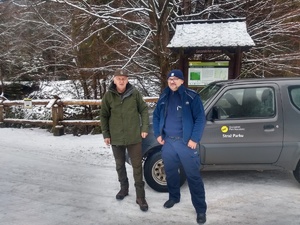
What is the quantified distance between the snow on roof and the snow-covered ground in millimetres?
2852

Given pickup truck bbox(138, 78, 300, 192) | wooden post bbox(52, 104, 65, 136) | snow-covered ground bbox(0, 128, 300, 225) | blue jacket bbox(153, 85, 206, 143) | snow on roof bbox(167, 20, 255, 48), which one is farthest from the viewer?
wooden post bbox(52, 104, 65, 136)

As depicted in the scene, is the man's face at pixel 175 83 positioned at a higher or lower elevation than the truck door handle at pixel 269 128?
higher

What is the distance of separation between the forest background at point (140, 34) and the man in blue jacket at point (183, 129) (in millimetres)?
5210

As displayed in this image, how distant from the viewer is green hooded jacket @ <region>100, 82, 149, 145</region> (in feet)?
11.7

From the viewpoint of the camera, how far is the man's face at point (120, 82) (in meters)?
3.48

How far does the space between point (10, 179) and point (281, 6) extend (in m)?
9.52

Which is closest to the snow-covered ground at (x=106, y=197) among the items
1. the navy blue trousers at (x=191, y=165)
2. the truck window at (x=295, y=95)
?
the navy blue trousers at (x=191, y=165)

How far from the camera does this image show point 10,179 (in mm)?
4590

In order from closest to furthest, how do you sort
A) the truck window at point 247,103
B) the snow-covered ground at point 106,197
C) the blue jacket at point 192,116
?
the blue jacket at point 192,116
the snow-covered ground at point 106,197
the truck window at point 247,103

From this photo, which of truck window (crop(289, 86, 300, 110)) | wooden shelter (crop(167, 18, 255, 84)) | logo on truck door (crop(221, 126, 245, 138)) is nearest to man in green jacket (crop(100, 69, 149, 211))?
logo on truck door (crop(221, 126, 245, 138))

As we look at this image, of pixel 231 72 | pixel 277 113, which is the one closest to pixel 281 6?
pixel 231 72

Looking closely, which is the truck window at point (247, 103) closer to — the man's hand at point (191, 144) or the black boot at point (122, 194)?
the man's hand at point (191, 144)

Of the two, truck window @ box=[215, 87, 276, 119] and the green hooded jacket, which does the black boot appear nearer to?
the green hooded jacket

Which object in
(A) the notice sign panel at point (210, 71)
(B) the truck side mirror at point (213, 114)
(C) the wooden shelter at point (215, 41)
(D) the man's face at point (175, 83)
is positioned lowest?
(B) the truck side mirror at point (213, 114)
